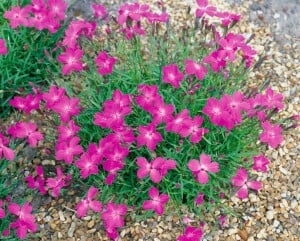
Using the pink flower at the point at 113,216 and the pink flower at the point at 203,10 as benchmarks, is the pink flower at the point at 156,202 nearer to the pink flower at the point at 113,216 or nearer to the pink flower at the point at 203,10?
the pink flower at the point at 113,216

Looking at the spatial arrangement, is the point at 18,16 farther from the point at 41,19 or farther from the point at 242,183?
the point at 242,183

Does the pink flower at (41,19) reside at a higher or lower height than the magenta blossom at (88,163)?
higher

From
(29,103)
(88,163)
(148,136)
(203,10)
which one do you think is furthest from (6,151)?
(203,10)

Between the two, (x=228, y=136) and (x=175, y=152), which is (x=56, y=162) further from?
(x=228, y=136)

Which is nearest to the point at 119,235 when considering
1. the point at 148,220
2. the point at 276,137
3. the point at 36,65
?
the point at 148,220

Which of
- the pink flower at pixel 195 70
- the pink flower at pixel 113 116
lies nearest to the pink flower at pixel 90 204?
the pink flower at pixel 113 116

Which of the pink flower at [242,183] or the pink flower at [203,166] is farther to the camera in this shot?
the pink flower at [242,183]
